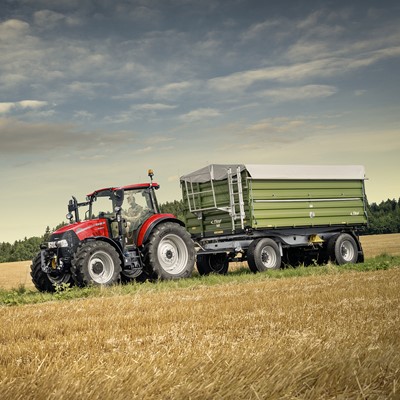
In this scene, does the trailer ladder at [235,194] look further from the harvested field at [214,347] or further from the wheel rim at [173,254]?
the harvested field at [214,347]

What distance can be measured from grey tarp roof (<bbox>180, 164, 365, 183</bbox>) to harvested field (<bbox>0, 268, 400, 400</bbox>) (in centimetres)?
712

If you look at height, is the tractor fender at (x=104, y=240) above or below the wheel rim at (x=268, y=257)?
above

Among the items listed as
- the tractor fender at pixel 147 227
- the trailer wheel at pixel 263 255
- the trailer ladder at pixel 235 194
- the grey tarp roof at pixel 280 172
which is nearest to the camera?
the tractor fender at pixel 147 227

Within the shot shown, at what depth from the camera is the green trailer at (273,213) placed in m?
16.5

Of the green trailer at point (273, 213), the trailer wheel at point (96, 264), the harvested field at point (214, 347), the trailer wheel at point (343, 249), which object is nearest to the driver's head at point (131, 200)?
the trailer wheel at point (96, 264)

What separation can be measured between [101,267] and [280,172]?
21.2 ft

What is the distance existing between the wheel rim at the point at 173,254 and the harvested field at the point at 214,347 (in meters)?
4.87

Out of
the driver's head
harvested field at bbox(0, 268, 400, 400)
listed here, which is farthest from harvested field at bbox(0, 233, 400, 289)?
Result: harvested field at bbox(0, 268, 400, 400)

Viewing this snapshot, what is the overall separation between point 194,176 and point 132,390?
601 inches

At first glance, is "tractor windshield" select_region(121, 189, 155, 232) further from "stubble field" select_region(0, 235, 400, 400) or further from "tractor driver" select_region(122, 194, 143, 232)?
"stubble field" select_region(0, 235, 400, 400)

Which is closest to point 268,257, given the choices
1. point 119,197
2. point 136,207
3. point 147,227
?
point 147,227

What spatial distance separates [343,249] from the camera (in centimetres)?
1892

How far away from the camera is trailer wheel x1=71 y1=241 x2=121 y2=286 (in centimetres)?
1283

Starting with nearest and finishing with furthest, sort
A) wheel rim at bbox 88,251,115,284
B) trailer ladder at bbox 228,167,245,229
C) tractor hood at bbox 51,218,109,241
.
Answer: wheel rim at bbox 88,251,115,284 → tractor hood at bbox 51,218,109,241 → trailer ladder at bbox 228,167,245,229
